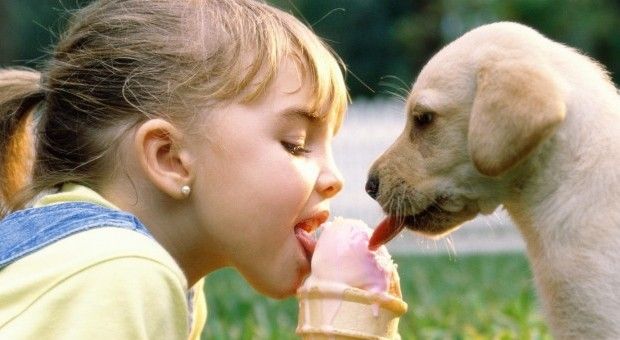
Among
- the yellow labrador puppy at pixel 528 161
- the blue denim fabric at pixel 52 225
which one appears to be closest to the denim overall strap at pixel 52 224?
the blue denim fabric at pixel 52 225

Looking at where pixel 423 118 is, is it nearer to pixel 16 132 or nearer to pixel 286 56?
pixel 286 56

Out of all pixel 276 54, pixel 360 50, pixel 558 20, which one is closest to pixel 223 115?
pixel 276 54

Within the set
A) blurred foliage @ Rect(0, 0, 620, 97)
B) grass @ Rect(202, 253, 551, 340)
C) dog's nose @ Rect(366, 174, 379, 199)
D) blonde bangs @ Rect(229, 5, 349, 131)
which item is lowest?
blurred foliage @ Rect(0, 0, 620, 97)

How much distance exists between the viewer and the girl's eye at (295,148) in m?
4.17

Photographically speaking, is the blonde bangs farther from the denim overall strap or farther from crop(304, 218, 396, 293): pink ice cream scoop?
the denim overall strap

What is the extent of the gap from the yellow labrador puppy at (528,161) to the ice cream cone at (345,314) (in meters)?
0.30

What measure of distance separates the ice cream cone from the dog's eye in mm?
644

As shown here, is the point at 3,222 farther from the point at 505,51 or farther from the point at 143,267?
the point at 505,51

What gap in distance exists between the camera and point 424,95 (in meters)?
4.09

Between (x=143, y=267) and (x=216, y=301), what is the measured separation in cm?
406

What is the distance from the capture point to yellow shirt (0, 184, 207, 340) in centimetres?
348

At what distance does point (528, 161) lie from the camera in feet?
12.8

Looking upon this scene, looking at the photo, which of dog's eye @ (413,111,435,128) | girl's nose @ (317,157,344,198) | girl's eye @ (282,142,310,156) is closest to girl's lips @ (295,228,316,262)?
girl's nose @ (317,157,344,198)

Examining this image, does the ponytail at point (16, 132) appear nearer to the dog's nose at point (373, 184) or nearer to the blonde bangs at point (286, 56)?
the blonde bangs at point (286, 56)
